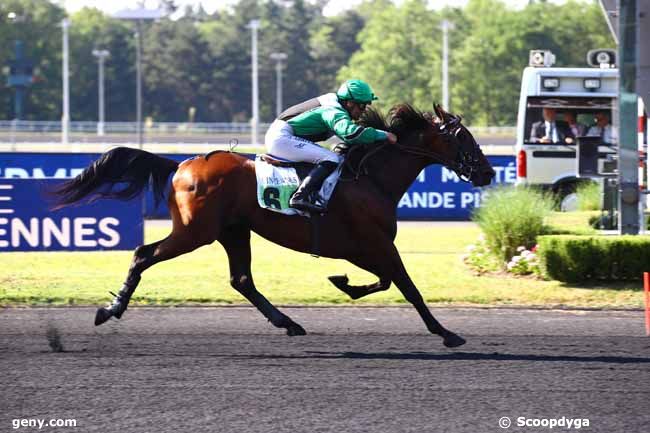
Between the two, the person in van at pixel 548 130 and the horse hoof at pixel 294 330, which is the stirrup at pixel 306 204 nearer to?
the horse hoof at pixel 294 330

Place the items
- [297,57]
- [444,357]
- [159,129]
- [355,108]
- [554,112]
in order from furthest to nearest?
[297,57] → [159,129] → [554,112] → [355,108] → [444,357]

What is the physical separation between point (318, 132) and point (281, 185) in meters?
0.55

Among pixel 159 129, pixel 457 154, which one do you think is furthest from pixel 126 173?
pixel 159 129

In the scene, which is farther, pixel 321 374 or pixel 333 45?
pixel 333 45

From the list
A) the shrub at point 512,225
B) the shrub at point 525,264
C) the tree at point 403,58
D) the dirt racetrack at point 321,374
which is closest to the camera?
the dirt racetrack at point 321,374

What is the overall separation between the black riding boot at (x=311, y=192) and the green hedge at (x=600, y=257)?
4218 mm

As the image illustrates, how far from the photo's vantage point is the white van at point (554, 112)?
67.4 ft

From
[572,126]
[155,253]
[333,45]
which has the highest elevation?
[333,45]

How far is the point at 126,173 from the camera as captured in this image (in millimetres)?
9469

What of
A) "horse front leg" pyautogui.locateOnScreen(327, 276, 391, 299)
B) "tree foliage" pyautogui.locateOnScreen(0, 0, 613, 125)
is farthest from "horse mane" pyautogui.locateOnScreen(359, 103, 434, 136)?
"tree foliage" pyautogui.locateOnScreen(0, 0, 613, 125)

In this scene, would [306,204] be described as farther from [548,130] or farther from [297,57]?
[297,57]

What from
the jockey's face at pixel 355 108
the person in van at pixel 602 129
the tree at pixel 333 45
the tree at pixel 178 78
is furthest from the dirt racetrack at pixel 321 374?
the tree at pixel 333 45

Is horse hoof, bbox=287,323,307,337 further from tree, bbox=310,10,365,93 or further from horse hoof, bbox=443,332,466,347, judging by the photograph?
tree, bbox=310,10,365,93

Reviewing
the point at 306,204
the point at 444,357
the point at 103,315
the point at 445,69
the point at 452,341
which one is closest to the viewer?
the point at 444,357
